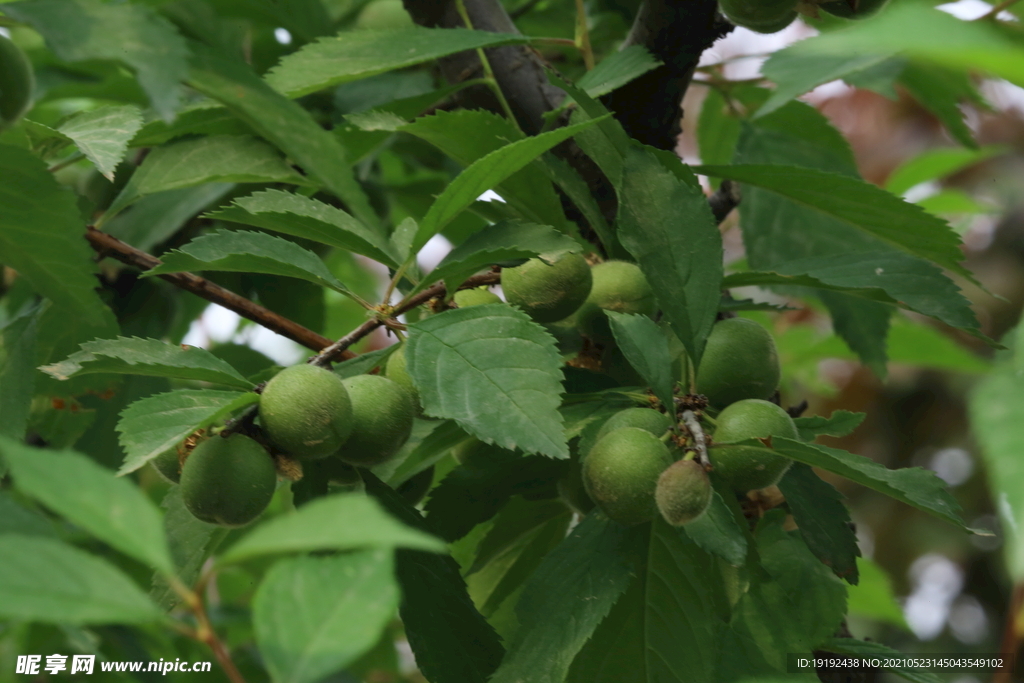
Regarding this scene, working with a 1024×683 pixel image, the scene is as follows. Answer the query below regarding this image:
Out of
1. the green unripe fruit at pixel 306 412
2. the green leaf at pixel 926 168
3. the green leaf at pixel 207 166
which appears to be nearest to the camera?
the green unripe fruit at pixel 306 412

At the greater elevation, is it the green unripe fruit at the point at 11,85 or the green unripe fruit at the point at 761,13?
the green unripe fruit at the point at 11,85

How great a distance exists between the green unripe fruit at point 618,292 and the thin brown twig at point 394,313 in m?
0.07

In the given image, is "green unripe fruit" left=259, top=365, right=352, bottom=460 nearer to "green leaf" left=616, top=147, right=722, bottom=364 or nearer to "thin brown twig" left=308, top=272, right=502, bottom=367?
"thin brown twig" left=308, top=272, right=502, bottom=367

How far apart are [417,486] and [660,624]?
8.5 inches

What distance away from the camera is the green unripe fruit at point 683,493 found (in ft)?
1.60

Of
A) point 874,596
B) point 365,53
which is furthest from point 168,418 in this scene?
point 874,596

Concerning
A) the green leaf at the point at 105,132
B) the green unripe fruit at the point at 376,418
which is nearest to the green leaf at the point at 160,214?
the green leaf at the point at 105,132

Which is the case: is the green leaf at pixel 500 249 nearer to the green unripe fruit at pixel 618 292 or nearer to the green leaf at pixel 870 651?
the green unripe fruit at pixel 618 292

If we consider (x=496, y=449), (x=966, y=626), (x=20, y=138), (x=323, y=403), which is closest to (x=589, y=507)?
(x=496, y=449)

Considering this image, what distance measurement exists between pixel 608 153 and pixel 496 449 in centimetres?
22

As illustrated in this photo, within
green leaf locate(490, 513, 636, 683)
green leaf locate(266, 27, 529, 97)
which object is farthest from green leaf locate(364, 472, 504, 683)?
green leaf locate(266, 27, 529, 97)

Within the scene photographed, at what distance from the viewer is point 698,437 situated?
0.53 m

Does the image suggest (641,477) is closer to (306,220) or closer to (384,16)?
(306,220)

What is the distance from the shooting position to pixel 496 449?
615mm
